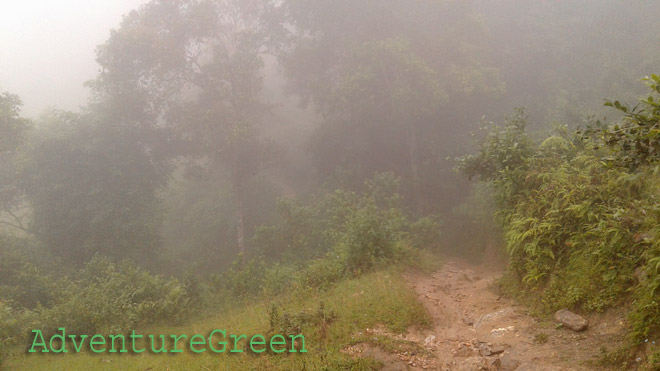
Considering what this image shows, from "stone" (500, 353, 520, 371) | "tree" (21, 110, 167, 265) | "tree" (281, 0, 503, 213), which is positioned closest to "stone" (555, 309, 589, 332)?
"stone" (500, 353, 520, 371)

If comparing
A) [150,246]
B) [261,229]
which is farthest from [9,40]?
[261,229]

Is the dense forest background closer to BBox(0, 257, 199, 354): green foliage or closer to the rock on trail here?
BBox(0, 257, 199, 354): green foliage

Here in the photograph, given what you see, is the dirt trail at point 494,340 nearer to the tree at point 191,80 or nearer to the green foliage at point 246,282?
the green foliage at point 246,282

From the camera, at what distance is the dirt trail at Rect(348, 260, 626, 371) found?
18.4 feet

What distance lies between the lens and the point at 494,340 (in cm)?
664

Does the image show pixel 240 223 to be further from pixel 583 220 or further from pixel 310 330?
pixel 583 220

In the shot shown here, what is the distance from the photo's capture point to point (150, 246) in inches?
768

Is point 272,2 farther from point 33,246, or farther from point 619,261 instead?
point 619,261

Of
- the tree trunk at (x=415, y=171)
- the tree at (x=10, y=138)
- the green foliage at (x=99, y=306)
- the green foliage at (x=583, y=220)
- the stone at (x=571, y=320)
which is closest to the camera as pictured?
the green foliage at (x=583, y=220)

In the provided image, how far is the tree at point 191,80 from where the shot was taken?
20.5 meters

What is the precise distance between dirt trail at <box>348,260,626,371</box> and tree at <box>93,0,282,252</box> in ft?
47.6

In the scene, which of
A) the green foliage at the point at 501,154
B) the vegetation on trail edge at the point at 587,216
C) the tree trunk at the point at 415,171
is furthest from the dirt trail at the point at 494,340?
the tree trunk at the point at 415,171

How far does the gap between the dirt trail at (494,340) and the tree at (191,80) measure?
47.6 ft

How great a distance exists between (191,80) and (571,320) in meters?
20.1
